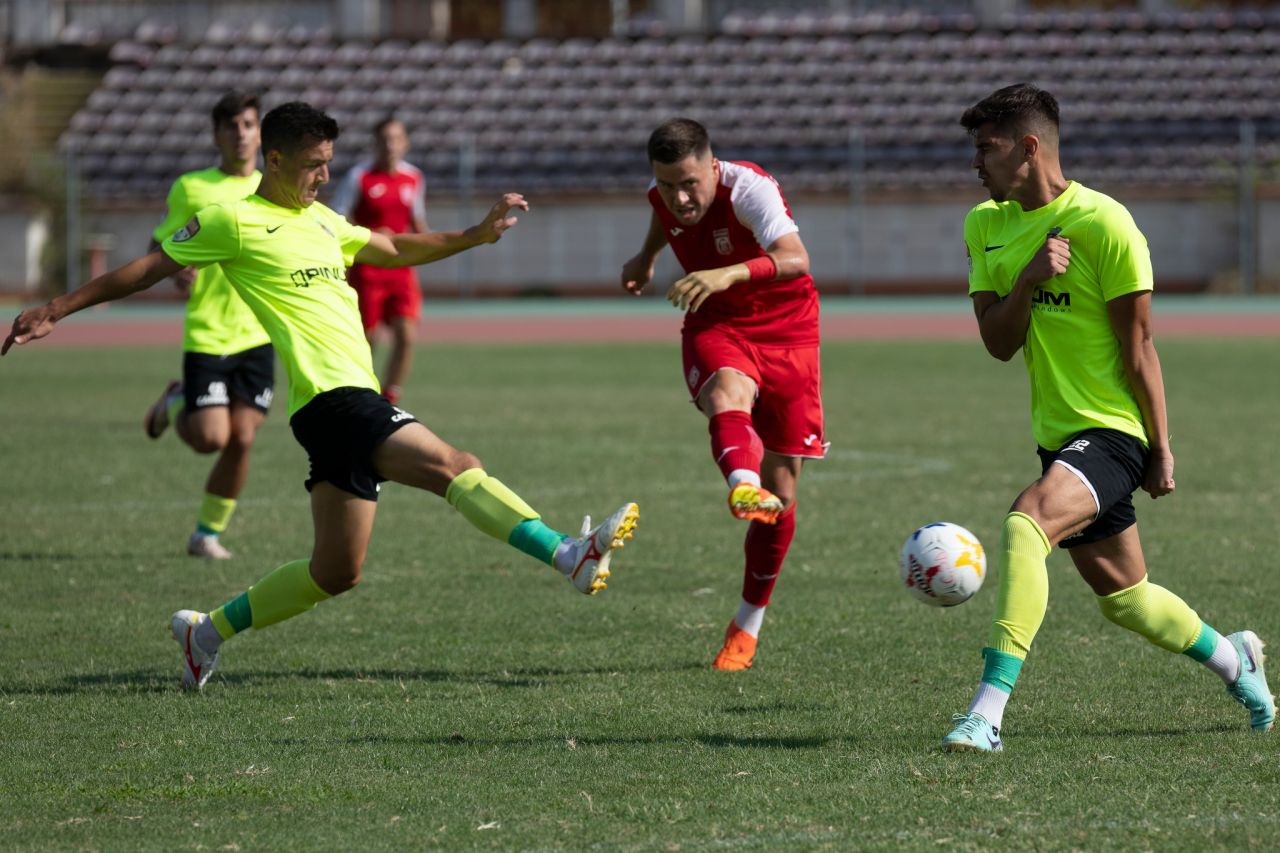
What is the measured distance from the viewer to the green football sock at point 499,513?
598 cm

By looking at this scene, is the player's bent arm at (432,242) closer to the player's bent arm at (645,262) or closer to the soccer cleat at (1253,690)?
the player's bent arm at (645,262)

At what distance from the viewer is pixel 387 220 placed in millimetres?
14906

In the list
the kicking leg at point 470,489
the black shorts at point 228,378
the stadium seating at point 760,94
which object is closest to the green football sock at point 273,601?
the kicking leg at point 470,489

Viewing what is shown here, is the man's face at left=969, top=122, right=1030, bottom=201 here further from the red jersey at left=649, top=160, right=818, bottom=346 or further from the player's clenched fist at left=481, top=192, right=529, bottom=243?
the player's clenched fist at left=481, top=192, right=529, bottom=243

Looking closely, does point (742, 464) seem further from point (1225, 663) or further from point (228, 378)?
point (228, 378)

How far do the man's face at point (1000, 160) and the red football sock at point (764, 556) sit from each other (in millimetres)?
1854

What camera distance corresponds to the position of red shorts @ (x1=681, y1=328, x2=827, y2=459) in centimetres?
672

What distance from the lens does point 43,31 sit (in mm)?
38688

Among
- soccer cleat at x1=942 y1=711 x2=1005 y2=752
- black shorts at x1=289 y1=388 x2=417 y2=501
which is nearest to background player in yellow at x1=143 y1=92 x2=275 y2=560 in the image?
black shorts at x1=289 y1=388 x2=417 y2=501

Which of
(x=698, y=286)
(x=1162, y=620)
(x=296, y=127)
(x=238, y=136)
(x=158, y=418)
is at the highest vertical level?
(x=296, y=127)

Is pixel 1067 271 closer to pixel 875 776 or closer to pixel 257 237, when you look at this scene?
pixel 875 776

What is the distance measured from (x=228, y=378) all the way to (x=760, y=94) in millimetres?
26210

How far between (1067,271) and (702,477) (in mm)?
6634

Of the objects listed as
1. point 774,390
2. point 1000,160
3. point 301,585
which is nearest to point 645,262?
point 774,390
